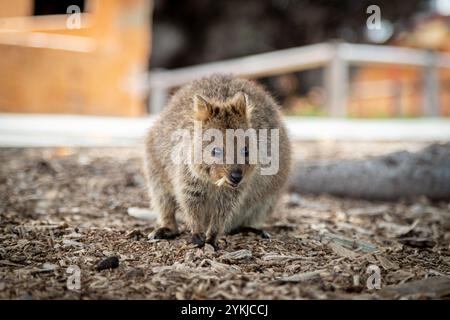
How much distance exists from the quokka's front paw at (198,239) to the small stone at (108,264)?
0.72m

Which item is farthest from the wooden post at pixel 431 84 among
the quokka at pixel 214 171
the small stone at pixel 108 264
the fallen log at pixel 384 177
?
the small stone at pixel 108 264

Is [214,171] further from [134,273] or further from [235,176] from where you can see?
[134,273]

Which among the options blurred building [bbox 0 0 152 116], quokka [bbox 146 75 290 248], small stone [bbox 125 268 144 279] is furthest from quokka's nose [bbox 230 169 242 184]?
blurred building [bbox 0 0 152 116]

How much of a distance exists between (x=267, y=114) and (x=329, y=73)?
8.45 metres

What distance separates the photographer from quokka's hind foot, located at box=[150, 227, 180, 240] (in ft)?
14.0

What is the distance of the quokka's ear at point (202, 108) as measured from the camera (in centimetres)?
397

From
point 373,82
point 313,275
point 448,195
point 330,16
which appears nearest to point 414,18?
point 330,16

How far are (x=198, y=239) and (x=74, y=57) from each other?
9702 millimetres

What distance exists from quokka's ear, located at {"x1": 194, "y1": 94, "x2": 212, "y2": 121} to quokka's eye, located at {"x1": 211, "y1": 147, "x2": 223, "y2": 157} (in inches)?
10.7

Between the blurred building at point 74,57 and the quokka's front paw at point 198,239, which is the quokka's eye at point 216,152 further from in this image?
the blurred building at point 74,57

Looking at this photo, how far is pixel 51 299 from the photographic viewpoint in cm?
289

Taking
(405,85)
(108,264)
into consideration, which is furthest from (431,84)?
(108,264)

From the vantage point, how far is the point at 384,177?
654 cm

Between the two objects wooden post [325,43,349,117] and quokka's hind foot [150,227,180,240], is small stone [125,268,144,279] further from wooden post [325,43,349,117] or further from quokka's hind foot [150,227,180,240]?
wooden post [325,43,349,117]
